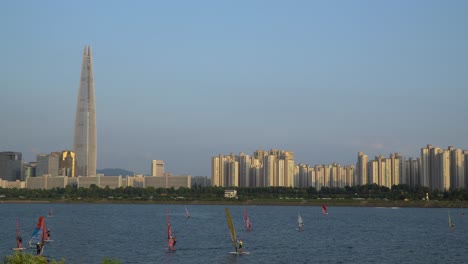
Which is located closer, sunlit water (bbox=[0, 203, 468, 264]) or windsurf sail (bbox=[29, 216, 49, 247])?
sunlit water (bbox=[0, 203, 468, 264])

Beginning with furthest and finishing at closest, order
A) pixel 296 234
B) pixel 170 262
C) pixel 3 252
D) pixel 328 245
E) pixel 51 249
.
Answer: pixel 296 234 < pixel 328 245 < pixel 51 249 < pixel 3 252 < pixel 170 262

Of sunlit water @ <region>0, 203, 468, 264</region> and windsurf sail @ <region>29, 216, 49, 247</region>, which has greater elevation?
windsurf sail @ <region>29, 216, 49, 247</region>

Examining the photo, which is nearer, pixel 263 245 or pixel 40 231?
pixel 40 231

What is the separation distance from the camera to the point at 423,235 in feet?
326

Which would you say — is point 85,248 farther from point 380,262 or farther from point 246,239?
point 380,262

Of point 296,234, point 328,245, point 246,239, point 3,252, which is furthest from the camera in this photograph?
point 296,234

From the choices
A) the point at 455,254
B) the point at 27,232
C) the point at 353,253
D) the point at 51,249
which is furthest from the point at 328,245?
the point at 27,232

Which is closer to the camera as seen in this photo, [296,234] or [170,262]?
[170,262]

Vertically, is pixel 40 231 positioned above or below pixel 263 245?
above

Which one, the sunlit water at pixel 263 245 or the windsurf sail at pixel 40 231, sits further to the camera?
the windsurf sail at pixel 40 231

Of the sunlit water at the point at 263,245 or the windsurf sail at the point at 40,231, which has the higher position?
the windsurf sail at the point at 40,231

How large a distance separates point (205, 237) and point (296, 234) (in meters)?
14.3

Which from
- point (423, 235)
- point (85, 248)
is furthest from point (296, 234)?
point (85, 248)

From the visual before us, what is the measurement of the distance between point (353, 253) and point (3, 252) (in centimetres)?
3397
